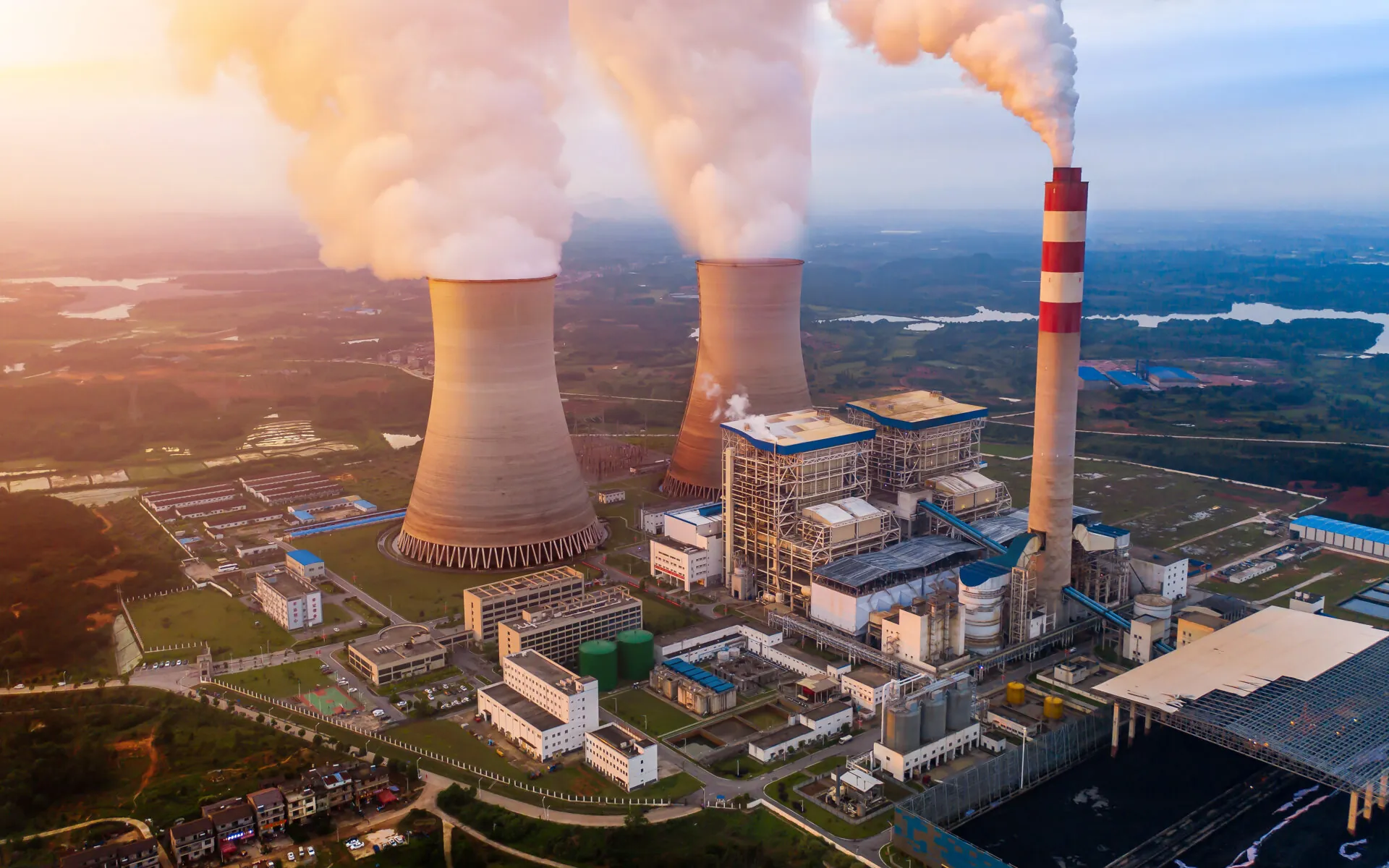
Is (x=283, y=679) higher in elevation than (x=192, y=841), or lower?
lower

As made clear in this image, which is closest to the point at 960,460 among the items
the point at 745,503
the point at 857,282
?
the point at 745,503

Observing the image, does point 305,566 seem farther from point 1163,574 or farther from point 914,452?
point 1163,574

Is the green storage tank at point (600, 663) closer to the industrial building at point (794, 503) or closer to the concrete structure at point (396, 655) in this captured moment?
the concrete structure at point (396, 655)

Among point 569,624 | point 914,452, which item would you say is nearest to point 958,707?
point 569,624

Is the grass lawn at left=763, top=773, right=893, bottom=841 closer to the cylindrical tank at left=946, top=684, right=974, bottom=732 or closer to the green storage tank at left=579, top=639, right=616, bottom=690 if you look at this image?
the cylindrical tank at left=946, top=684, right=974, bottom=732

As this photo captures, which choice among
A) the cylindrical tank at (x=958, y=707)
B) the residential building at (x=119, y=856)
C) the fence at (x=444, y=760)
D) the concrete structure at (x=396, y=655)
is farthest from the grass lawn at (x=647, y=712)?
the residential building at (x=119, y=856)

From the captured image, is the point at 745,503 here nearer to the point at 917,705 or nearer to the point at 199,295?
the point at 917,705

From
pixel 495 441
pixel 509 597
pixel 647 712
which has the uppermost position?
pixel 495 441
